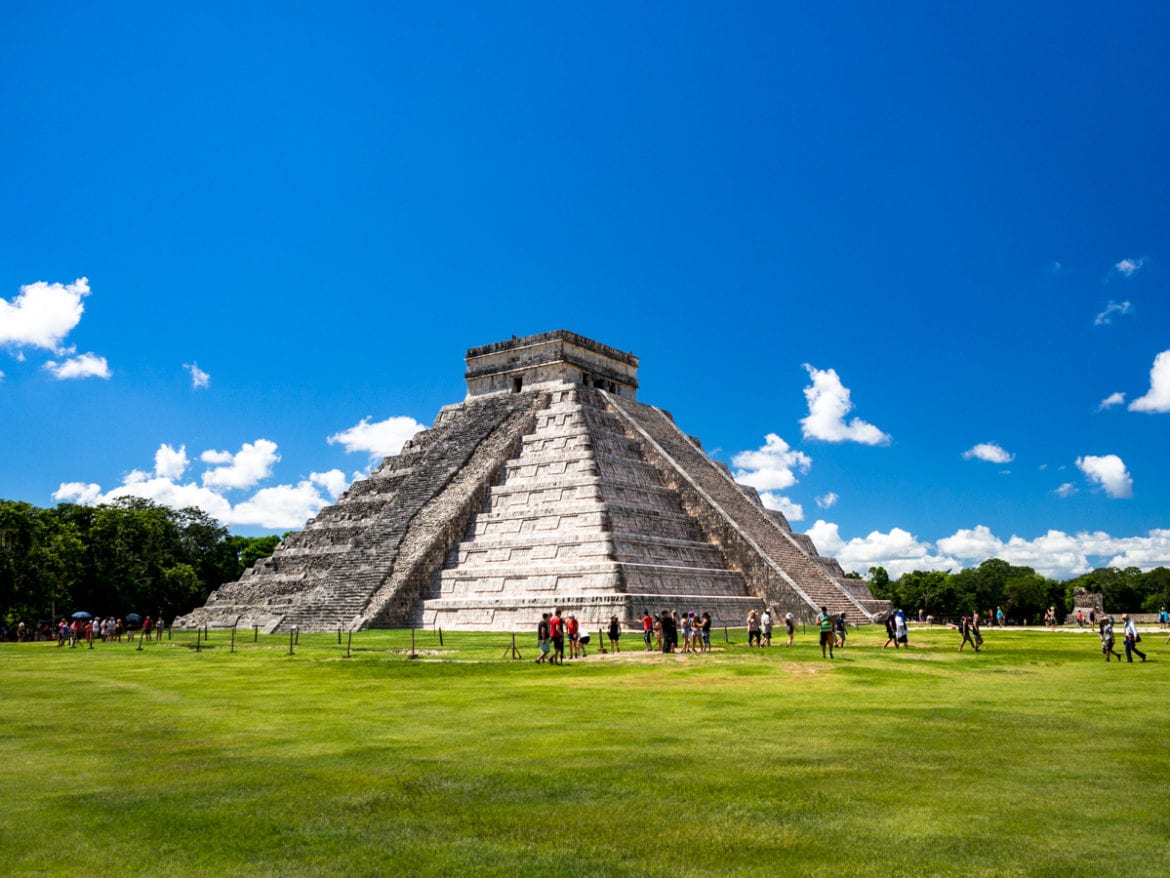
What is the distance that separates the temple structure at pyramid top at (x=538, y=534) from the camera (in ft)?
90.4

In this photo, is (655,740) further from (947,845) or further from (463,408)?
(463,408)

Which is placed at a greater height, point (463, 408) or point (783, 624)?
point (463, 408)

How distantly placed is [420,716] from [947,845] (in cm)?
701

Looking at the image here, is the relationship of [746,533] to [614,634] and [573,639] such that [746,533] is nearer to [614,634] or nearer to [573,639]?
[614,634]

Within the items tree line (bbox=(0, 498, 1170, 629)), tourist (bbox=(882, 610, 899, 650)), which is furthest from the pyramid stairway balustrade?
tree line (bbox=(0, 498, 1170, 629))

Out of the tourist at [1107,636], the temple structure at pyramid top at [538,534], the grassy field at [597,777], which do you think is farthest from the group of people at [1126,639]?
the temple structure at pyramid top at [538,534]

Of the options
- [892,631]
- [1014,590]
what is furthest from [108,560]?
[1014,590]

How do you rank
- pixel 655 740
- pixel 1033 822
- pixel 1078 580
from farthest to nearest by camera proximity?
pixel 1078 580, pixel 655 740, pixel 1033 822

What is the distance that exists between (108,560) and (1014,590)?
70.4m

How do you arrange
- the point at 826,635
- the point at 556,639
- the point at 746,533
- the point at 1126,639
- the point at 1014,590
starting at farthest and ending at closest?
the point at 1014,590 → the point at 746,533 → the point at 826,635 → the point at 556,639 → the point at 1126,639

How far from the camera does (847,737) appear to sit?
364 inches

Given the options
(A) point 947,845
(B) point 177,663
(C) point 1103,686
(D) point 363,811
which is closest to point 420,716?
(D) point 363,811

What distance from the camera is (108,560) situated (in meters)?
46.3

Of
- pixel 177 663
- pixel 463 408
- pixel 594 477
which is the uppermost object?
pixel 463 408
